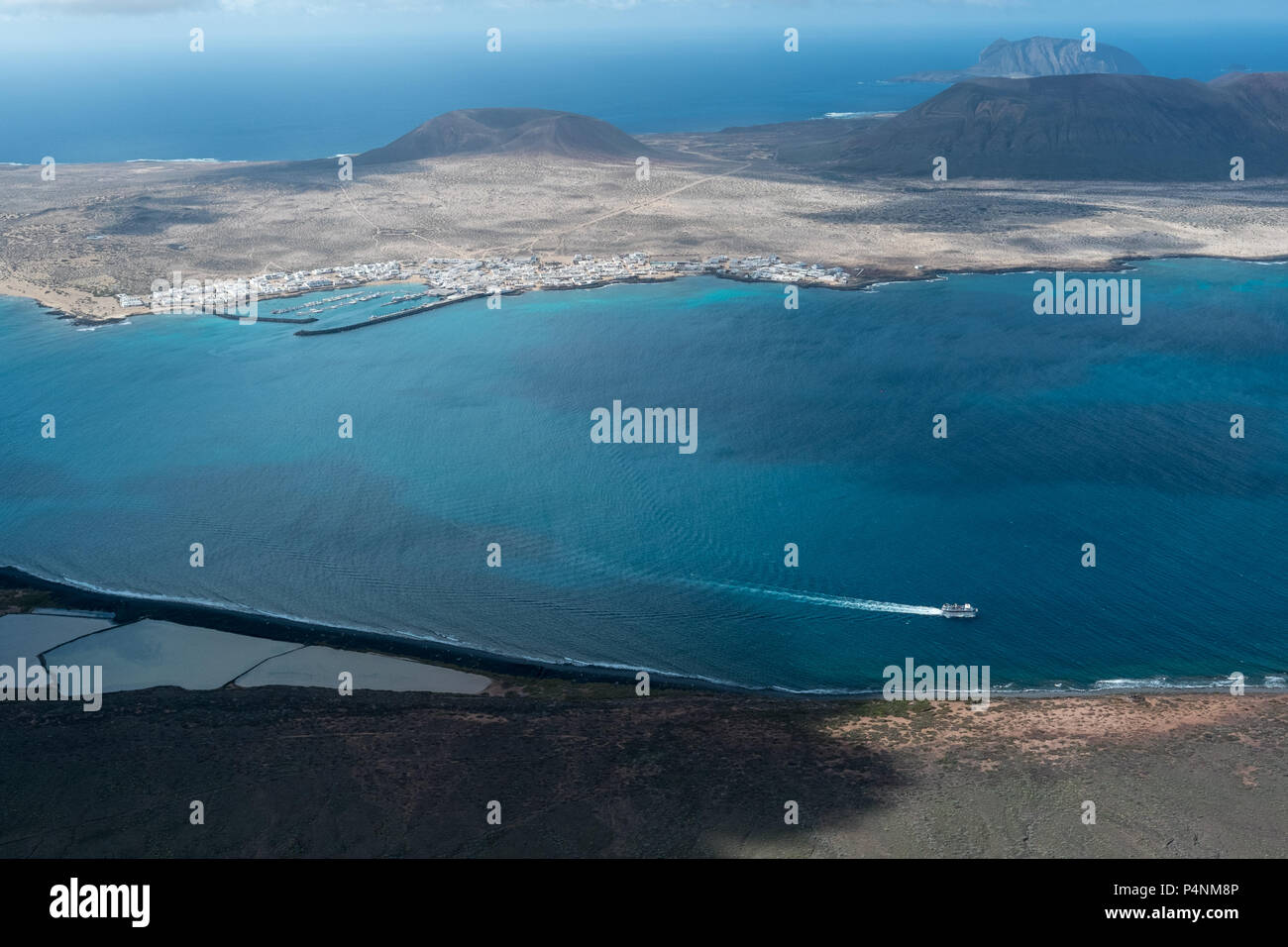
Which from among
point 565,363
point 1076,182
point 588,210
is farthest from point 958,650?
point 1076,182

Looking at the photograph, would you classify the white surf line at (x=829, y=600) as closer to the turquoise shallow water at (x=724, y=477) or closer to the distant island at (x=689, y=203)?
the turquoise shallow water at (x=724, y=477)

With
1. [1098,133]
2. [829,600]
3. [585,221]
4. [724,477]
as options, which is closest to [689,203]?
[585,221]

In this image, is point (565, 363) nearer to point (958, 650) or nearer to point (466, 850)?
point (958, 650)

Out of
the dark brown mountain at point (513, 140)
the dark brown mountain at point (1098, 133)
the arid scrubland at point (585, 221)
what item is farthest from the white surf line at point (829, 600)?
the dark brown mountain at point (513, 140)

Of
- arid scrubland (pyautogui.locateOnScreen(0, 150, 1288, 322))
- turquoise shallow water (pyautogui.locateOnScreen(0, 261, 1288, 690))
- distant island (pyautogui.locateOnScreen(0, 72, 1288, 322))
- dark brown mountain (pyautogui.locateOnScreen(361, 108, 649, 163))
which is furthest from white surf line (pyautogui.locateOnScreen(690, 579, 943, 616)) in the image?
dark brown mountain (pyautogui.locateOnScreen(361, 108, 649, 163))

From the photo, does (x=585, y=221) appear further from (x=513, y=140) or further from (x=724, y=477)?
(x=724, y=477)

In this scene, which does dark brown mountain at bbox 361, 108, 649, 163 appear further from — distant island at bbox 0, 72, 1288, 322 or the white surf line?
the white surf line
